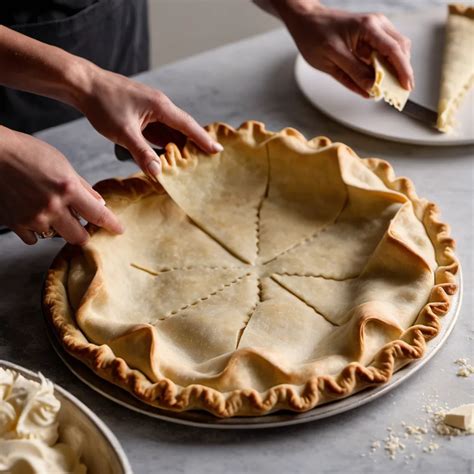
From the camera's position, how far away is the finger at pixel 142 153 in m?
1.95

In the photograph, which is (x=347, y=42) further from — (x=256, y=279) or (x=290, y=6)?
(x=256, y=279)

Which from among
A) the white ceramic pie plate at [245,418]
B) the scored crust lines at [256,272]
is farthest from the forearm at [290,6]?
the white ceramic pie plate at [245,418]

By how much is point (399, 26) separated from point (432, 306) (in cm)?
137

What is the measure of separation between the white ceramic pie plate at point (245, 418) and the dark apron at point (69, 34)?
115 centimetres

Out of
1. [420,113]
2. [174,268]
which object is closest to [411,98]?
[420,113]

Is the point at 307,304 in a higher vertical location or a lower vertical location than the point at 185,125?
lower

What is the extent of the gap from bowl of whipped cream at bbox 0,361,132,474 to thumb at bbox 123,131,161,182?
68 cm

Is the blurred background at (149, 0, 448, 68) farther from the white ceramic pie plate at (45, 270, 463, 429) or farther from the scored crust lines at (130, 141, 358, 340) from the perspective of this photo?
the white ceramic pie plate at (45, 270, 463, 429)

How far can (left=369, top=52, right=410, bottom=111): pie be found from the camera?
7.47ft

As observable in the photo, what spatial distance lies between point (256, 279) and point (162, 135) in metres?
0.49

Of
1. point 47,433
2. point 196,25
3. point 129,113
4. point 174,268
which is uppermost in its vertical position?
point 129,113

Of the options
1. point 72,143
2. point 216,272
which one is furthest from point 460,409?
point 72,143

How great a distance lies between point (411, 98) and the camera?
2471 millimetres

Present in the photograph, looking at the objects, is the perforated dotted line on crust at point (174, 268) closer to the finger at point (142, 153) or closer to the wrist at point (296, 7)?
the finger at point (142, 153)
